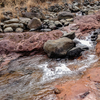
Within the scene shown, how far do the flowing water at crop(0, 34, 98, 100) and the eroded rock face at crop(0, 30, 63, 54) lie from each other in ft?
1.70

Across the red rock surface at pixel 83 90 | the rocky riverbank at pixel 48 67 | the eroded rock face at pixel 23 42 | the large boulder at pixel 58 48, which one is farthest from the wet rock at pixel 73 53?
the red rock surface at pixel 83 90

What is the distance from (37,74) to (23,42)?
2031mm

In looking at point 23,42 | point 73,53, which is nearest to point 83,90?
point 73,53

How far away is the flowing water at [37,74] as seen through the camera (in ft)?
7.54

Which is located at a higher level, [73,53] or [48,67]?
[73,53]

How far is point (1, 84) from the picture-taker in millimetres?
2668

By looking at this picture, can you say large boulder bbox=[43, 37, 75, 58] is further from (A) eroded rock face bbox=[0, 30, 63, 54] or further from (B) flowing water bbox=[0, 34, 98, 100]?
(A) eroded rock face bbox=[0, 30, 63, 54]

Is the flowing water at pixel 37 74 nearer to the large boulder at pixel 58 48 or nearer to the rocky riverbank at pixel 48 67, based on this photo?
the rocky riverbank at pixel 48 67

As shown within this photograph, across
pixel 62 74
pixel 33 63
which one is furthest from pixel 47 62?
pixel 62 74

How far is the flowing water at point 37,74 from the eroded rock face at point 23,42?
519 mm

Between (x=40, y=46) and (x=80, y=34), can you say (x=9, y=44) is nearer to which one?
(x=40, y=46)

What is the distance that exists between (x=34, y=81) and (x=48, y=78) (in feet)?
1.27

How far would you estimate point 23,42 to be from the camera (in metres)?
4.57

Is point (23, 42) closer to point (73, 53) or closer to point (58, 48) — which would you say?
point (58, 48)
